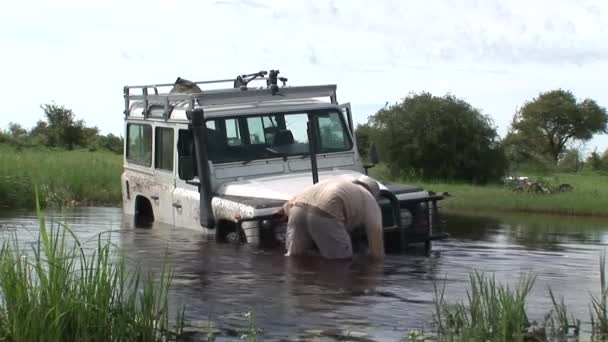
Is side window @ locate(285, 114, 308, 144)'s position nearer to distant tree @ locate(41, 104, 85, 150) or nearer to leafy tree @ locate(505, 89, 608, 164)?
distant tree @ locate(41, 104, 85, 150)

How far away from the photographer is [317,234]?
11.3 meters

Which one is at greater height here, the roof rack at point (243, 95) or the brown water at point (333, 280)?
the roof rack at point (243, 95)

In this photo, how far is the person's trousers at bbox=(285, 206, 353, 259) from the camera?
11164 millimetres

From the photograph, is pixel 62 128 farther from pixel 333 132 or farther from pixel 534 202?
pixel 333 132

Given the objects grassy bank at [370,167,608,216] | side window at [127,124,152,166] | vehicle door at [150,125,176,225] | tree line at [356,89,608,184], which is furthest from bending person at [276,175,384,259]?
tree line at [356,89,608,184]

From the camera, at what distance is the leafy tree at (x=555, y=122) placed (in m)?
76.6

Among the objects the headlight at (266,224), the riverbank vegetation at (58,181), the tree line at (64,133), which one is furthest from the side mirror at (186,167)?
the tree line at (64,133)

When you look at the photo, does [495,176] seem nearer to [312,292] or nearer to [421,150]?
[421,150]

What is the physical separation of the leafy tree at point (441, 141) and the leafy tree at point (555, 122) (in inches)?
1356

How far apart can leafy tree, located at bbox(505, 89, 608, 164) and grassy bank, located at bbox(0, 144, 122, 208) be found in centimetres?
5299

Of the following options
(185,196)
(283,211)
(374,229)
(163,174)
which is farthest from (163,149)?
(374,229)

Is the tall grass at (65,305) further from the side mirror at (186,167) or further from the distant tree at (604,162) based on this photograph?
the distant tree at (604,162)

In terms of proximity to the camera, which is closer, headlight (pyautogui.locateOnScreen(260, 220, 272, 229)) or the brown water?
the brown water

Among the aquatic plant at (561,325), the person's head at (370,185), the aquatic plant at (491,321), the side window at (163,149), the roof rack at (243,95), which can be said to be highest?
the roof rack at (243,95)
